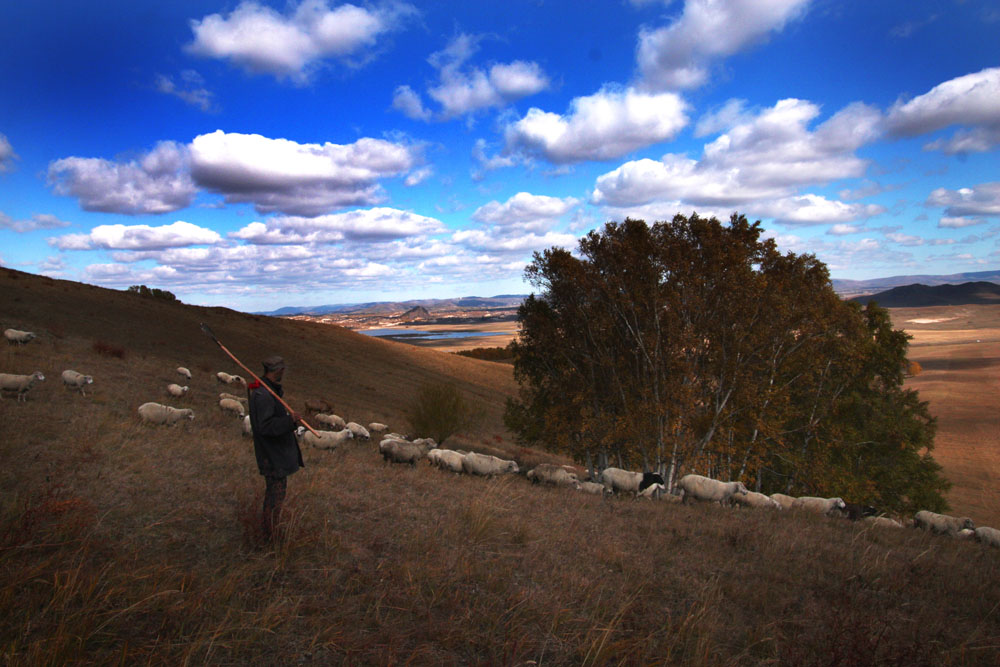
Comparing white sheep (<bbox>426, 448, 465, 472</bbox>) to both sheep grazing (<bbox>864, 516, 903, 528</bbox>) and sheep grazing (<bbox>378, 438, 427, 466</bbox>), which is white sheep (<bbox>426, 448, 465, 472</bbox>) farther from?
sheep grazing (<bbox>864, 516, 903, 528</bbox>)

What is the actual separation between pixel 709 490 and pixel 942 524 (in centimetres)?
602

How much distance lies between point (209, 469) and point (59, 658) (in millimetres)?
6585

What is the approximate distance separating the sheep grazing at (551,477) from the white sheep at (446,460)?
7.32ft

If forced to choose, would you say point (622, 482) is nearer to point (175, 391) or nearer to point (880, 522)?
point (880, 522)

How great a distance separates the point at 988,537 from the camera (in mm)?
12008

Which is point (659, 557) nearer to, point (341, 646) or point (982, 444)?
point (341, 646)

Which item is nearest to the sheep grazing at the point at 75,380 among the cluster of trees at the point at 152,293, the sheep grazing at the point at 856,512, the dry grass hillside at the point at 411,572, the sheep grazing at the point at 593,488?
the dry grass hillside at the point at 411,572

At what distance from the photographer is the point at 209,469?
927 centimetres

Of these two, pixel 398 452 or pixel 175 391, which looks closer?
pixel 398 452

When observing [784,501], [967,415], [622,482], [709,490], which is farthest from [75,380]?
[967,415]

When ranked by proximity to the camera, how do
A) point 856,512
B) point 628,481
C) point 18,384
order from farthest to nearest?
point 628,481 < point 856,512 < point 18,384

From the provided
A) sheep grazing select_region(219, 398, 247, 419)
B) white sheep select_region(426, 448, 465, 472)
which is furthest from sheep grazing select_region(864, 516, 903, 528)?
sheep grazing select_region(219, 398, 247, 419)

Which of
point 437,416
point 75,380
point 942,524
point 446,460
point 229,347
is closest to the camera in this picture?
point 942,524

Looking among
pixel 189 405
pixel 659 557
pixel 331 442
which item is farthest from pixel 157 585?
pixel 189 405
